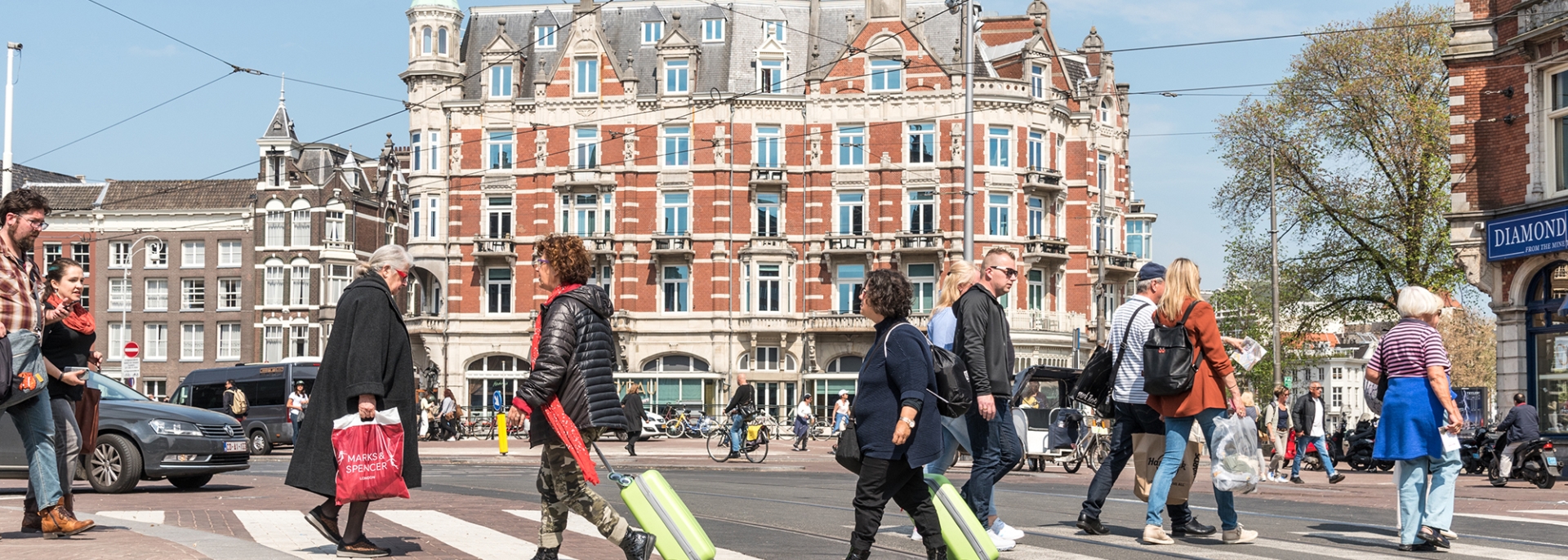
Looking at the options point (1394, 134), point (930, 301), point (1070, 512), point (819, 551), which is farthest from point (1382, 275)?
point (819, 551)

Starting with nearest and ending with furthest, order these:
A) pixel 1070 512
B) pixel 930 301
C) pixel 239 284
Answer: pixel 1070 512
pixel 930 301
pixel 239 284

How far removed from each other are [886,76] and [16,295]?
41.7 metres

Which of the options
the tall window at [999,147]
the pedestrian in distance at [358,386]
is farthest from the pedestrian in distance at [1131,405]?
the tall window at [999,147]

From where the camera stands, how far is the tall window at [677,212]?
161ft

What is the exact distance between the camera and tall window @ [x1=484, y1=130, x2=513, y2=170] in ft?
163

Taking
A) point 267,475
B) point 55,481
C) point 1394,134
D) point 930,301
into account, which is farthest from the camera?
point 930,301

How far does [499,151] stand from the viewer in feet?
164

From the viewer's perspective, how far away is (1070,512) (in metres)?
12.1

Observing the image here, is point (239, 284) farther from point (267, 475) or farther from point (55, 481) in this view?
point (55, 481)

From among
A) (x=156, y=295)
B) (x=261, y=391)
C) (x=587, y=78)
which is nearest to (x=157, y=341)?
(x=156, y=295)

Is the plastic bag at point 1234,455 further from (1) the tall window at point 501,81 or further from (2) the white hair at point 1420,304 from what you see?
(1) the tall window at point 501,81

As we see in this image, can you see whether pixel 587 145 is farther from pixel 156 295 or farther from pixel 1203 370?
pixel 1203 370

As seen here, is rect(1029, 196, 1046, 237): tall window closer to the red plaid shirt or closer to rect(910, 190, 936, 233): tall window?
Result: rect(910, 190, 936, 233): tall window

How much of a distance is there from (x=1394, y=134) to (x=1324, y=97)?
198 cm
